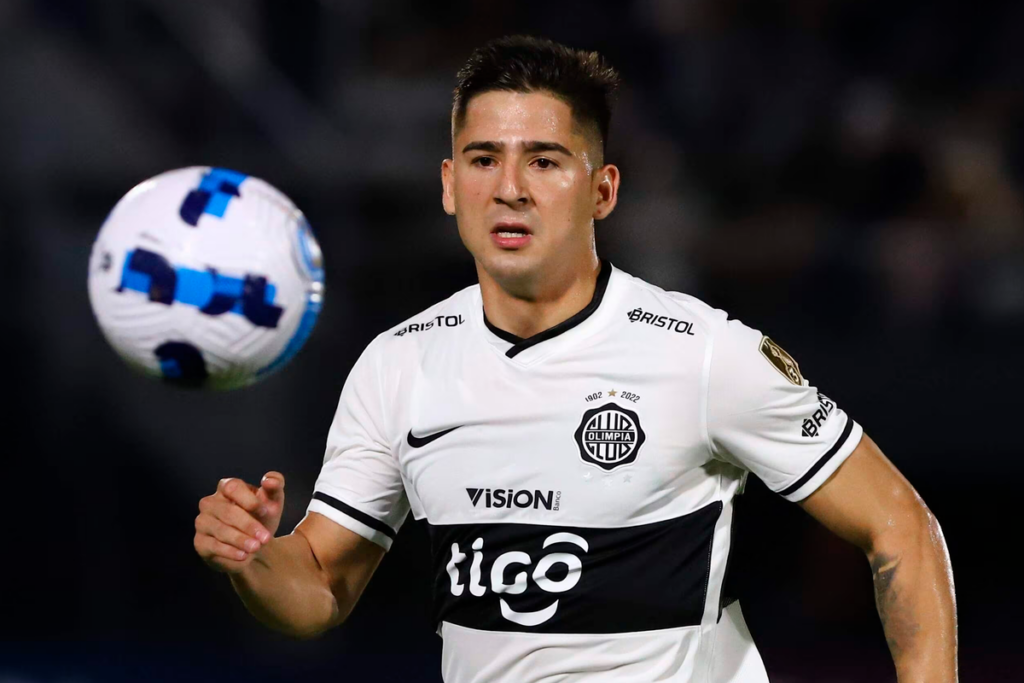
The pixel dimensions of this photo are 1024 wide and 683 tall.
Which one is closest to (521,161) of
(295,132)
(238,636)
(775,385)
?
(775,385)

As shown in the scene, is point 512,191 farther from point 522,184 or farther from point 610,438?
point 610,438

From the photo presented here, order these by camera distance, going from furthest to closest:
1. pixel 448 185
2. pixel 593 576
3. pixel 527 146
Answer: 1. pixel 448 185
2. pixel 527 146
3. pixel 593 576

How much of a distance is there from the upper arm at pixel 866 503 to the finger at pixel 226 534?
118 cm

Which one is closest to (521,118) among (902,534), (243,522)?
(243,522)

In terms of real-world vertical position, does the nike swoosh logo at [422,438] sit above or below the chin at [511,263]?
below

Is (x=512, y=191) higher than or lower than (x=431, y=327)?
higher

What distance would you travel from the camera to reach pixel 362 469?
9.82 ft

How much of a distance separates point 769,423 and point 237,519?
113 centimetres

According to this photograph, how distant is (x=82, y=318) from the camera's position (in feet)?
Answer: 18.3

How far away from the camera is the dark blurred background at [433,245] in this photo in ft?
17.2

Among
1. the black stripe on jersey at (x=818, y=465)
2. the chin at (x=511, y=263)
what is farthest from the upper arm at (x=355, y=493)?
the black stripe on jersey at (x=818, y=465)

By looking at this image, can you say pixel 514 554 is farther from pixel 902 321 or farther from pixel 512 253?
pixel 902 321

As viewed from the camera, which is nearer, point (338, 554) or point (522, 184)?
point (522, 184)

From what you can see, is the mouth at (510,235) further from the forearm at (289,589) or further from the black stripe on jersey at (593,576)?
the forearm at (289,589)
